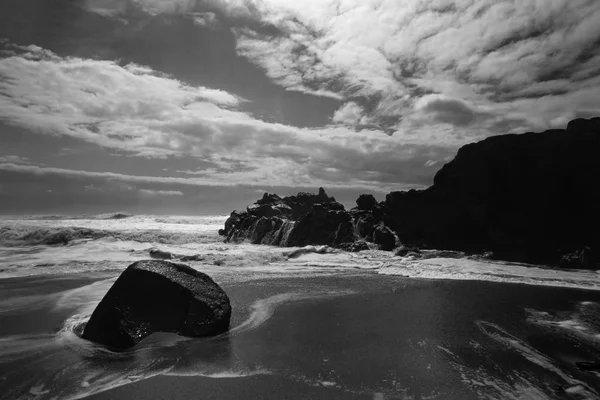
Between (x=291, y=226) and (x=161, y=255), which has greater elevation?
(x=291, y=226)

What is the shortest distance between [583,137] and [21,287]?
157ft

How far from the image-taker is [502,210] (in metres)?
34.2

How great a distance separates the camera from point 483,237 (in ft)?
113

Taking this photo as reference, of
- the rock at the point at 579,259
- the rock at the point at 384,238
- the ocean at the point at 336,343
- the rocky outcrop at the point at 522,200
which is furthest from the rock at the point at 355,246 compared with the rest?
the rock at the point at 579,259

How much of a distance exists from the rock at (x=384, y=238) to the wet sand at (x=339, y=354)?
821 inches

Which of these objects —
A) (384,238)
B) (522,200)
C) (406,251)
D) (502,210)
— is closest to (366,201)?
(384,238)

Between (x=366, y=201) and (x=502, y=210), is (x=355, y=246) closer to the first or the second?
(x=366, y=201)

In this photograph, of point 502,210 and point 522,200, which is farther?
point 502,210

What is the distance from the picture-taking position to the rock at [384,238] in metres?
38.7

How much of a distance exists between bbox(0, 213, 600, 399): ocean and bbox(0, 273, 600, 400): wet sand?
0.05 metres

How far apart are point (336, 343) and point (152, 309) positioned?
22.8ft

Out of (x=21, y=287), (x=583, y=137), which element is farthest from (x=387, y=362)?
(x=583, y=137)

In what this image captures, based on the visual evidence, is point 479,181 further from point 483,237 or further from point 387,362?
point 387,362

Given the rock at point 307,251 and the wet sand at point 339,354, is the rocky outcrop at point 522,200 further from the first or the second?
the wet sand at point 339,354
